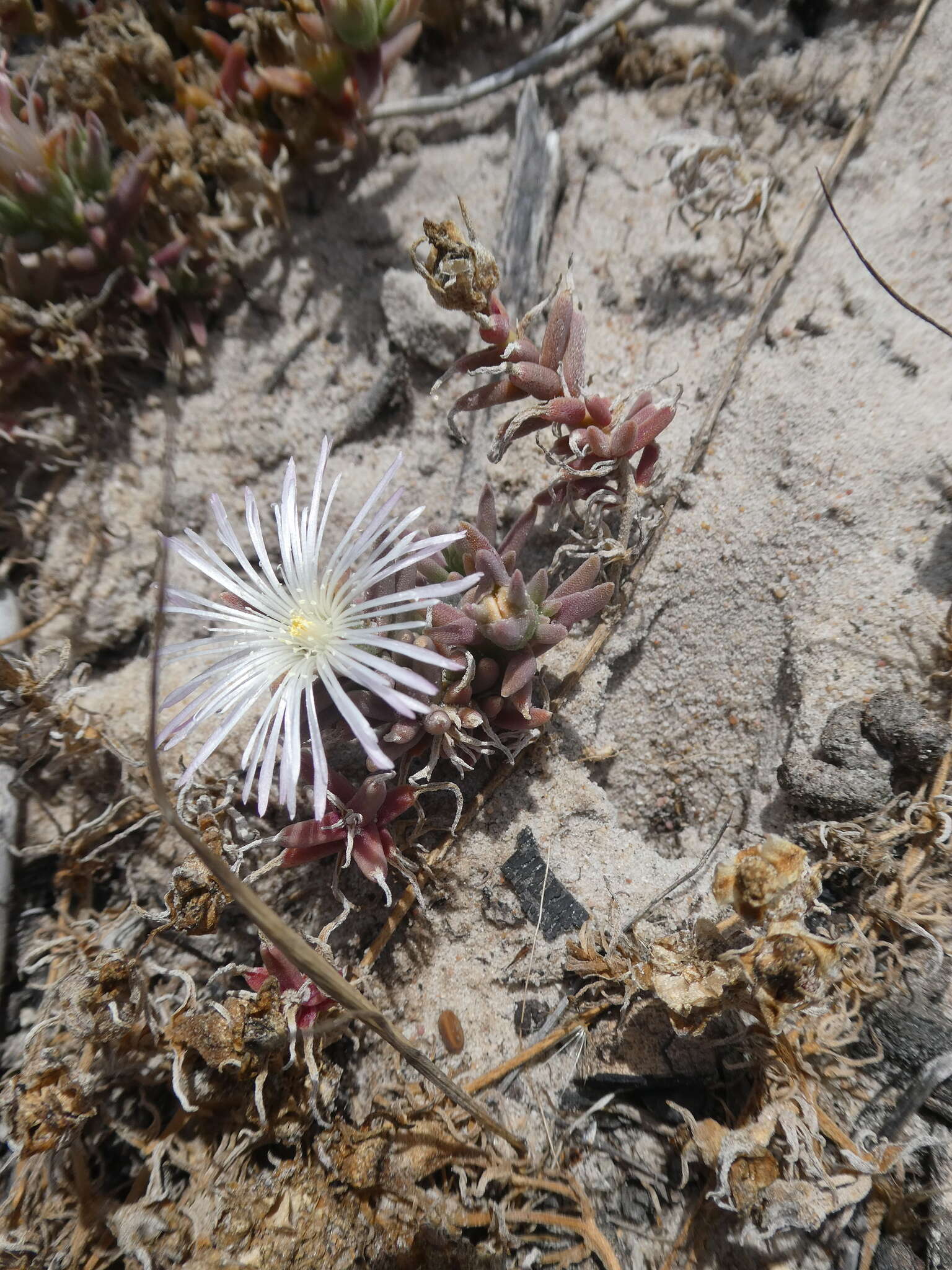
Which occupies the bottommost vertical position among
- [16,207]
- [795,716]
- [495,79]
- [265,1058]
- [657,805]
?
[265,1058]

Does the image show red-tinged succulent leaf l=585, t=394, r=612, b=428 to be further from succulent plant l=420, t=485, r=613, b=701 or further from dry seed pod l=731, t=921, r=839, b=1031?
dry seed pod l=731, t=921, r=839, b=1031

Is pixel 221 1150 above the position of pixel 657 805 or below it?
below

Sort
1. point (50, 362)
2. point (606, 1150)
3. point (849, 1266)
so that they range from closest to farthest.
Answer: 1. point (849, 1266)
2. point (606, 1150)
3. point (50, 362)

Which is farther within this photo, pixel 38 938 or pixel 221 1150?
pixel 38 938

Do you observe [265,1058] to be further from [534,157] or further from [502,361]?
[534,157]

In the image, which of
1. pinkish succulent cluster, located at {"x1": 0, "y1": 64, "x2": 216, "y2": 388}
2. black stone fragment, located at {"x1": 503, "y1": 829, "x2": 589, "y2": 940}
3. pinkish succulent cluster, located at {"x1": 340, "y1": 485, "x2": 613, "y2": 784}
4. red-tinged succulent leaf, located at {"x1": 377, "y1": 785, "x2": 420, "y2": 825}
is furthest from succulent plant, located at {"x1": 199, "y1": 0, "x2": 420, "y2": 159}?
black stone fragment, located at {"x1": 503, "y1": 829, "x2": 589, "y2": 940}

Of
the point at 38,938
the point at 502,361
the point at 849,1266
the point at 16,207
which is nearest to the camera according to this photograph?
the point at 849,1266

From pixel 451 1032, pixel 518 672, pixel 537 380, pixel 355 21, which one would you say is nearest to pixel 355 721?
pixel 518 672

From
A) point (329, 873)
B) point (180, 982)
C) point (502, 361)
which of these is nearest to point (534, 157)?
point (502, 361)

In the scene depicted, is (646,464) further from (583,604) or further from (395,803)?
(395,803)
